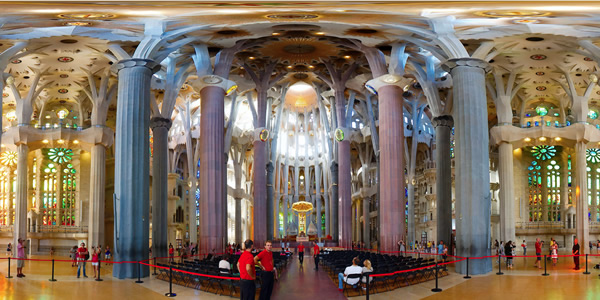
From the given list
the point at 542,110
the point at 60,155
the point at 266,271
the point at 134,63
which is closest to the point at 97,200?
the point at 60,155

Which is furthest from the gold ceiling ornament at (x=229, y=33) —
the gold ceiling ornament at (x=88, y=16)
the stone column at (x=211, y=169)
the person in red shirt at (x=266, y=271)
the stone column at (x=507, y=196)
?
the person in red shirt at (x=266, y=271)

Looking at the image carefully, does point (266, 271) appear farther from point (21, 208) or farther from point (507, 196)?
point (21, 208)

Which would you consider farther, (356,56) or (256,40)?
(356,56)

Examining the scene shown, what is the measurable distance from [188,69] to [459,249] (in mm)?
22299

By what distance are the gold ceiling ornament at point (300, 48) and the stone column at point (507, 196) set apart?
1425cm

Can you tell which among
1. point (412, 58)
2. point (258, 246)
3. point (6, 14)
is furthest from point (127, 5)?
point (258, 246)

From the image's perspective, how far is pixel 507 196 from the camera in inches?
1612

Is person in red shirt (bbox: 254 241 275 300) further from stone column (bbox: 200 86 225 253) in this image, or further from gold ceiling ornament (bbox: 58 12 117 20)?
stone column (bbox: 200 86 225 253)

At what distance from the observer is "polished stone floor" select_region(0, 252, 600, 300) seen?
18625 millimetres

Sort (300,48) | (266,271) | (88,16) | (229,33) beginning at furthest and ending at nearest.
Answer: (300,48) < (229,33) < (88,16) < (266,271)

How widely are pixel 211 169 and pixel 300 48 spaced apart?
48.7 feet

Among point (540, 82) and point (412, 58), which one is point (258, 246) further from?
point (540, 82)

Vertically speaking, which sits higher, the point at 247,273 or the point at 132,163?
the point at 132,163

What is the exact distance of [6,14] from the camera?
23.0m
